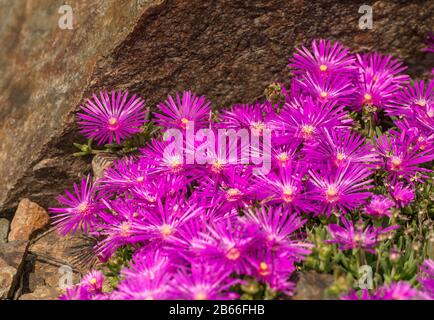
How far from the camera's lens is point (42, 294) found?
10.6 feet

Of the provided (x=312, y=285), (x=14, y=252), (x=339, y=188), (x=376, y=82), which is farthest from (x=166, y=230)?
(x=376, y=82)

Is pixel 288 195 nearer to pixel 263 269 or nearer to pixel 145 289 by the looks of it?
pixel 263 269

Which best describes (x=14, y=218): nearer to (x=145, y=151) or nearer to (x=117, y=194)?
(x=117, y=194)

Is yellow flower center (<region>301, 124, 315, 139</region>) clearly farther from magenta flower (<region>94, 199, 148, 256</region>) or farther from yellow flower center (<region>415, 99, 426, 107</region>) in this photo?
magenta flower (<region>94, 199, 148, 256</region>)

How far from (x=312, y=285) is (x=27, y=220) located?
2.00 m

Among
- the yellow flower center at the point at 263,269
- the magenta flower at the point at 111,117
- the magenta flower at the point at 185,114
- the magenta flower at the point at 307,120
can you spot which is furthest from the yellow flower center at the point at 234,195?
the magenta flower at the point at 111,117

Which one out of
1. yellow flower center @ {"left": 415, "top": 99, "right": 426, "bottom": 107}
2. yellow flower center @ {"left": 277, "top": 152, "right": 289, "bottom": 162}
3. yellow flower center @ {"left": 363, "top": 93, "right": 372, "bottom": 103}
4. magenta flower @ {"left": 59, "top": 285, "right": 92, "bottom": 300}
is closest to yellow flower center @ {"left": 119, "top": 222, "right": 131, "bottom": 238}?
magenta flower @ {"left": 59, "top": 285, "right": 92, "bottom": 300}

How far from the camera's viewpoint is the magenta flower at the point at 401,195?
2777 mm

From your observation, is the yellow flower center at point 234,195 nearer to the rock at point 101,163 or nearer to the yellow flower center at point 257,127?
the yellow flower center at point 257,127

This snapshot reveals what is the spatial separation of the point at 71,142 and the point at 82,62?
1.57 feet

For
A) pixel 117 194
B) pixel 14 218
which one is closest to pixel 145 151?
pixel 117 194

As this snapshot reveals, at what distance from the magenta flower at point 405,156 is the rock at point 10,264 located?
2038mm

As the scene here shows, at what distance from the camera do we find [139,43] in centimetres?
332
